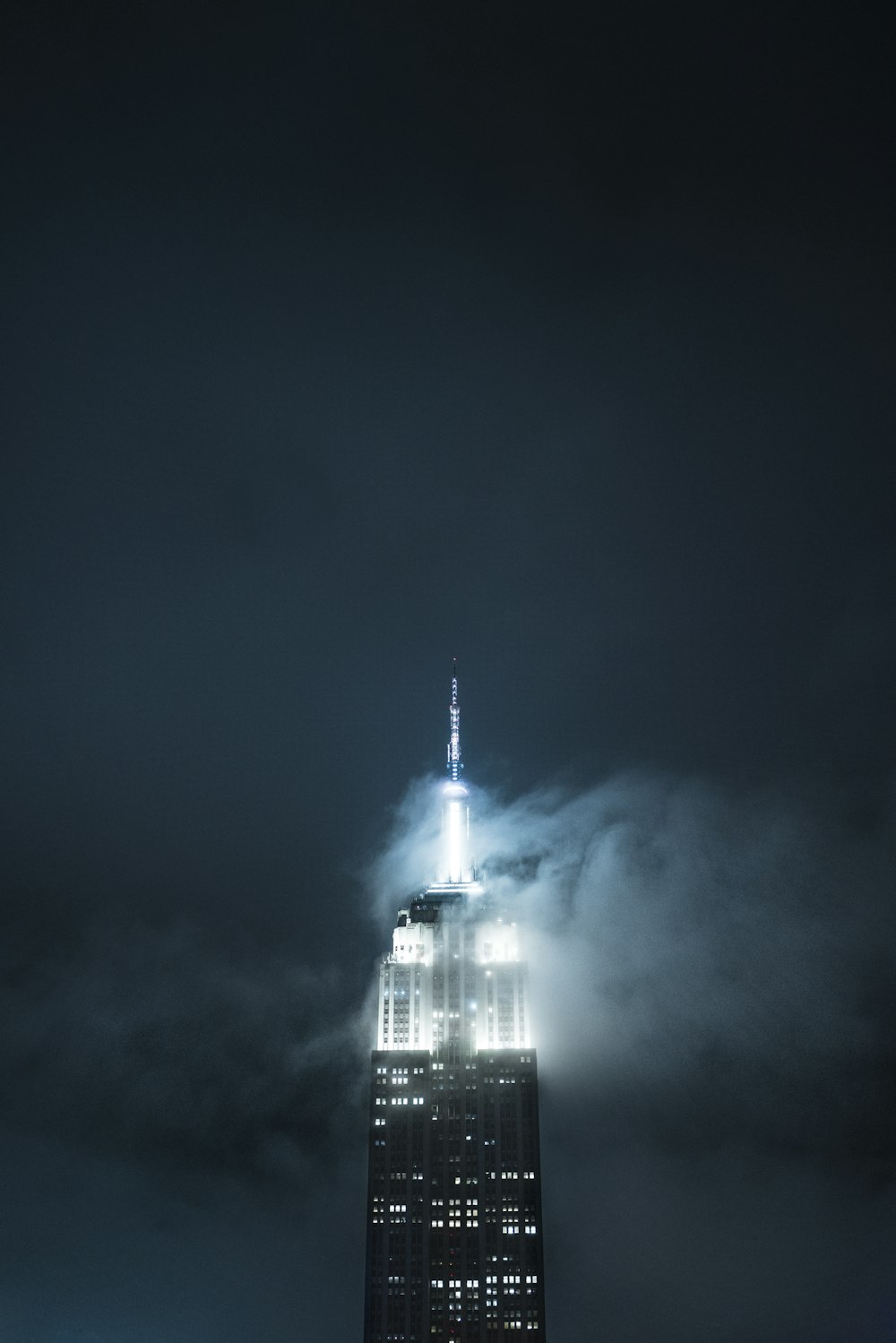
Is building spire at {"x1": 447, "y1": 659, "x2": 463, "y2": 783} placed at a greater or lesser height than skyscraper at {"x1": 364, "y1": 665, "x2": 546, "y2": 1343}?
greater

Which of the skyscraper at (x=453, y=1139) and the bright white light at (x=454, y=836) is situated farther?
the bright white light at (x=454, y=836)

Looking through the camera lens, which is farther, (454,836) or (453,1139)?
(454,836)

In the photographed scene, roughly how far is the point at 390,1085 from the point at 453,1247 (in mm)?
20931

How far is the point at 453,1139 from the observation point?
15888 centimetres

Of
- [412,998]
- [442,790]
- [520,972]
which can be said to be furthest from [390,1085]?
[442,790]

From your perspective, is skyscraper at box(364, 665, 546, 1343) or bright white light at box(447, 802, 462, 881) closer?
skyscraper at box(364, 665, 546, 1343)

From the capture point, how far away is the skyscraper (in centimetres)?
14875

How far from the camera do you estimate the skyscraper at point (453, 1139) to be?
149m

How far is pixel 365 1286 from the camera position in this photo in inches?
5950

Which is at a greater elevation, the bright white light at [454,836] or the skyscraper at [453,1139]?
the bright white light at [454,836]

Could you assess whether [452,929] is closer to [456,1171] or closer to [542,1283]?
[456,1171]

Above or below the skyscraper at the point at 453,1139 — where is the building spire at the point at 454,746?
above

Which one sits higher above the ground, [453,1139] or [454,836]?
[454,836]

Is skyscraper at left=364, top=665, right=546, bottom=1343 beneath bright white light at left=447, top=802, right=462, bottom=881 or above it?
beneath
